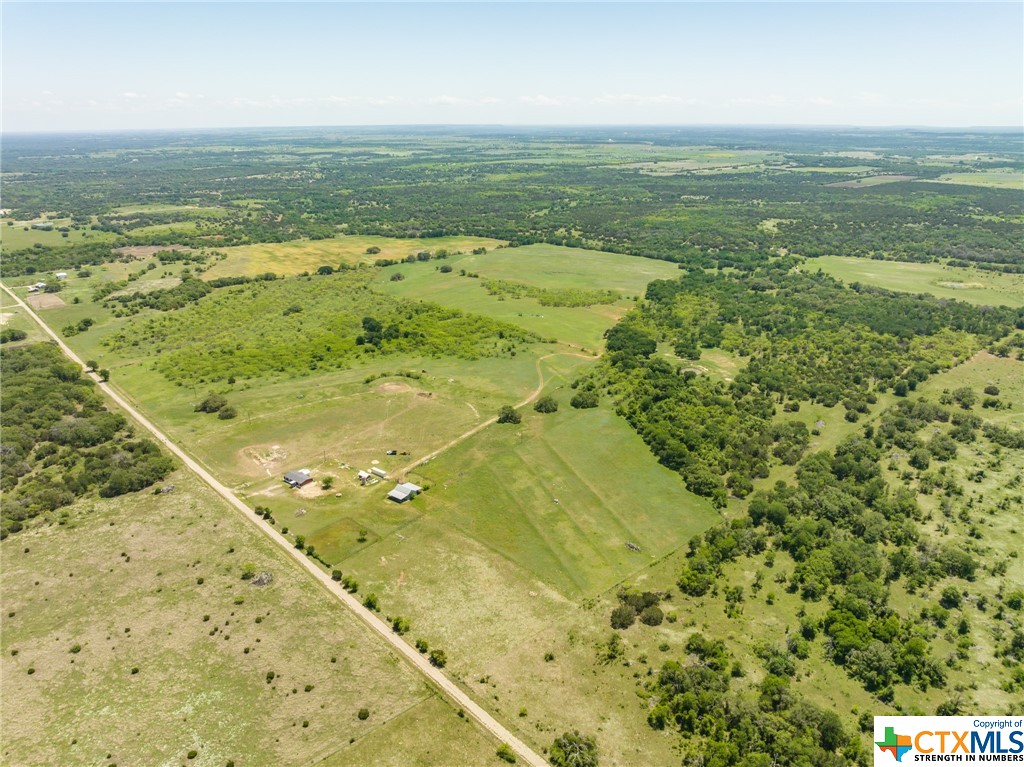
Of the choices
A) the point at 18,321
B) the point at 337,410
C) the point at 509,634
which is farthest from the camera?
the point at 18,321

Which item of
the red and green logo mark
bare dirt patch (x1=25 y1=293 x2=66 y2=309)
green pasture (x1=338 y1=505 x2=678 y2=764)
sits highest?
bare dirt patch (x1=25 y1=293 x2=66 y2=309)

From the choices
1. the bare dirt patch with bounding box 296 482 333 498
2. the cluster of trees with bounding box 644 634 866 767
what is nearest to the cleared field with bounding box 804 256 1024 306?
the cluster of trees with bounding box 644 634 866 767

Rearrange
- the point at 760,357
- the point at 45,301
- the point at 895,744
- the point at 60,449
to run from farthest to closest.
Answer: the point at 45,301
the point at 760,357
the point at 60,449
the point at 895,744

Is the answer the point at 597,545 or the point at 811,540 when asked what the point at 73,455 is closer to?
the point at 597,545

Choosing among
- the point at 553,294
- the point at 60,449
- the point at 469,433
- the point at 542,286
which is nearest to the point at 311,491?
the point at 469,433

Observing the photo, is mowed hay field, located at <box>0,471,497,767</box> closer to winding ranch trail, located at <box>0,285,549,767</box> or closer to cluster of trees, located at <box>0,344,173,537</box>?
winding ranch trail, located at <box>0,285,549,767</box>

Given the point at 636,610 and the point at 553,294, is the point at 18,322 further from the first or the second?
the point at 636,610

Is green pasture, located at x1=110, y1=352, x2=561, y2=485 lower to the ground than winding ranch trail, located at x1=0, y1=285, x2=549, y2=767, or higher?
higher

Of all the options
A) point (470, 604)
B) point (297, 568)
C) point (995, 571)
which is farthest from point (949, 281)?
point (297, 568)
